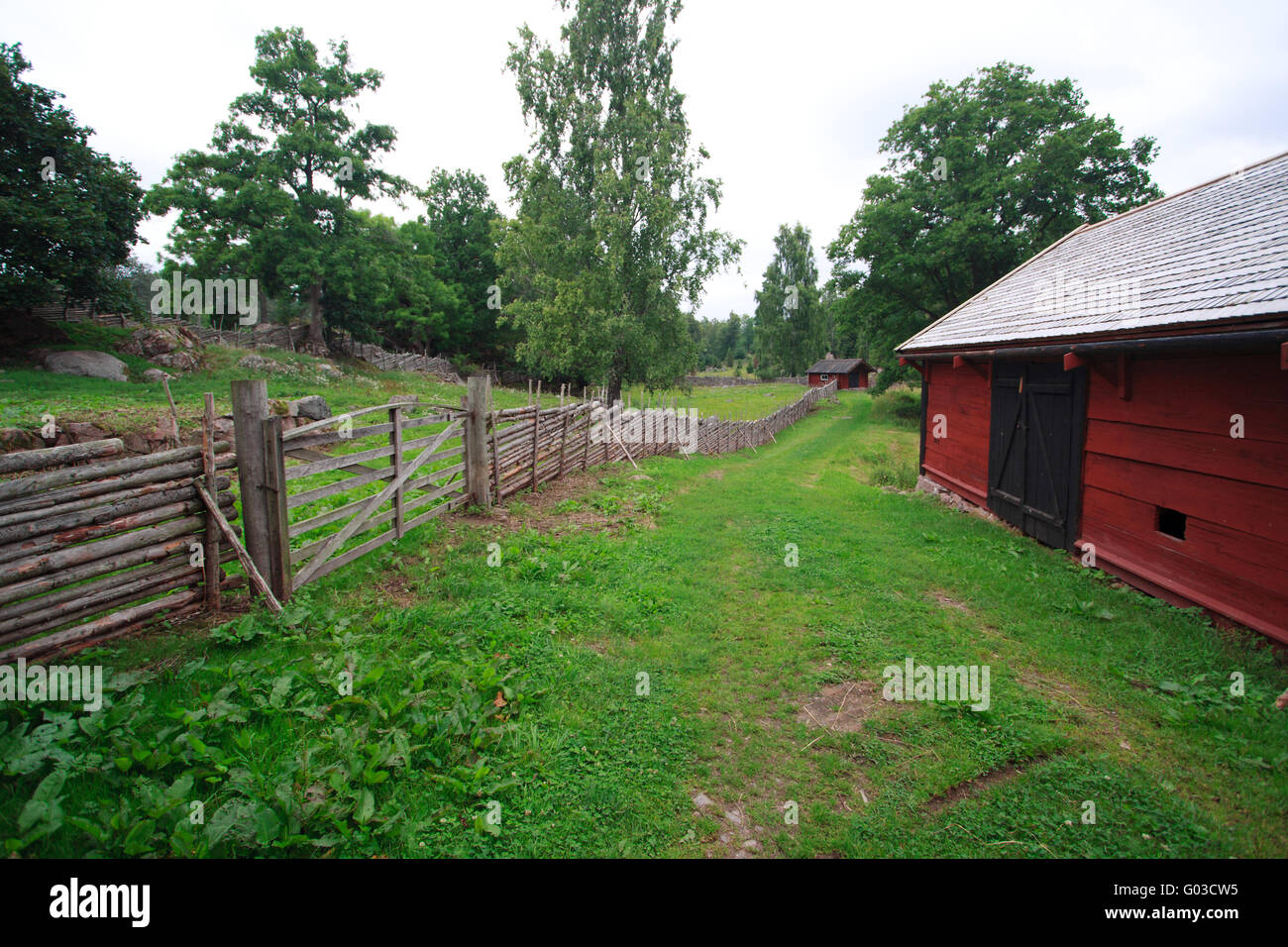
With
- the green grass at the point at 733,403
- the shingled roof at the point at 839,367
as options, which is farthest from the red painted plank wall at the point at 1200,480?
the shingled roof at the point at 839,367

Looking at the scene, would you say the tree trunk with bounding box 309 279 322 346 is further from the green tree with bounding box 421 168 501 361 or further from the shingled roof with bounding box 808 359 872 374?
the shingled roof with bounding box 808 359 872 374

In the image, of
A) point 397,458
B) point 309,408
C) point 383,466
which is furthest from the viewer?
point 309,408

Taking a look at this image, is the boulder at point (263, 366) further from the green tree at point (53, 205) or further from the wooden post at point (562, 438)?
the wooden post at point (562, 438)

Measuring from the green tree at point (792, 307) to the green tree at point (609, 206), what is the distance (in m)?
39.2

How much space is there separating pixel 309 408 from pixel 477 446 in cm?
811

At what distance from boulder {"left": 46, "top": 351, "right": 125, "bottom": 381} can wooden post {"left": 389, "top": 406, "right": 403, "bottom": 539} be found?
1660 cm

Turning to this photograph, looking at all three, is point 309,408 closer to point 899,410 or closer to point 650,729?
point 650,729

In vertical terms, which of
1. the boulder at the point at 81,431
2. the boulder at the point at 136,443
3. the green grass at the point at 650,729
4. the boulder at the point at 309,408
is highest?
the boulder at the point at 309,408

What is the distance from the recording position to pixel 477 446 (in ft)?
30.2

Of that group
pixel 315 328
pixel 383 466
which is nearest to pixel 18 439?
pixel 383 466

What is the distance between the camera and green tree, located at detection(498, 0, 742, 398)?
72.0ft

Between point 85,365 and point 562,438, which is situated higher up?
point 85,365

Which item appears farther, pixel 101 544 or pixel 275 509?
pixel 275 509

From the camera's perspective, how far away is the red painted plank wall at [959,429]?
1098 centimetres
